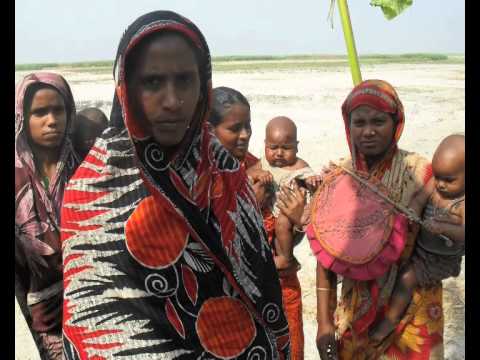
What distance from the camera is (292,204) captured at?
3275 millimetres

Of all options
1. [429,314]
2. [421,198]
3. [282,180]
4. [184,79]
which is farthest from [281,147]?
[184,79]

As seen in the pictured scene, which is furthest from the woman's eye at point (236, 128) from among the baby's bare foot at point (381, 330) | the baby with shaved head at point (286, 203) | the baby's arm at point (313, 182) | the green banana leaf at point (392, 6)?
the baby's bare foot at point (381, 330)

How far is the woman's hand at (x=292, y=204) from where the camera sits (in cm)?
326

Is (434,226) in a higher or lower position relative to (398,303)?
higher

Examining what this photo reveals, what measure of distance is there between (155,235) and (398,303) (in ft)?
4.66

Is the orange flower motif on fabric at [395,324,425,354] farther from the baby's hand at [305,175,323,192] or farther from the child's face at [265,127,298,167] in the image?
the child's face at [265,127,298,167]

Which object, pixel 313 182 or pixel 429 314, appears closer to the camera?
pixel 429 314

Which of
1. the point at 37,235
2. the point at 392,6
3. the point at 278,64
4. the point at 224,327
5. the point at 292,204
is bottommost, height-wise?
the point at 224,327

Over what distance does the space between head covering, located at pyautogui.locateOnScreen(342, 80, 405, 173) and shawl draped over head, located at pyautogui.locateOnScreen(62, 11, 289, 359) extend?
Result: 1.00 meters

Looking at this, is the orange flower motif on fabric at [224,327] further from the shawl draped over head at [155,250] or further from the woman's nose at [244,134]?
the woman's nose at [244,134]

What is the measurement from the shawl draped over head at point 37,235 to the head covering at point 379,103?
1.47 metres

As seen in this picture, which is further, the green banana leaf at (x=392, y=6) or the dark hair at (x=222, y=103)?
the green banana leaf at (x=392, y=6)

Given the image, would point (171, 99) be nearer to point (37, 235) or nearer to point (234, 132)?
point (37, 235)

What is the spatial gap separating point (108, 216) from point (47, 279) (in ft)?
3.45
